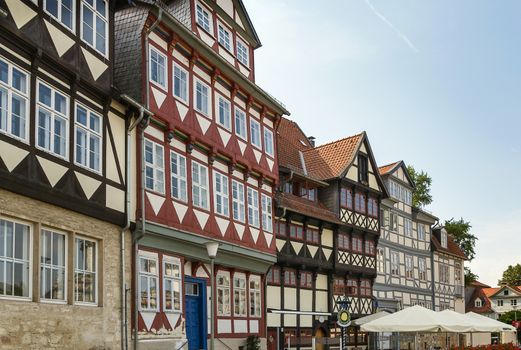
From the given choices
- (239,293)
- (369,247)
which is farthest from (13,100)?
(369,247)

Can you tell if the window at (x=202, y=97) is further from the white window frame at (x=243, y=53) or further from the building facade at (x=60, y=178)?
the building facade at (x=60, y=178)

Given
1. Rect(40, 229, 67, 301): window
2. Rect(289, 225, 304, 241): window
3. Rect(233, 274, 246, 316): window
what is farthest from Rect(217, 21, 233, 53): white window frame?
Rect(40, 229, 67, 301): window

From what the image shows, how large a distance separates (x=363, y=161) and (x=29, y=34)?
2837cm

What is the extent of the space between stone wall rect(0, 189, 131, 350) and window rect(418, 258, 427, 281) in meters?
35.1

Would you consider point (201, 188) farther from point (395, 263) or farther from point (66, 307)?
point (395, 263)

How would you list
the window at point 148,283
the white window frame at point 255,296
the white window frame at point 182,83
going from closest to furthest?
→ 1. the window at point 148,283
2. the white window frame at point 182,83
3. the white window frame at point 255,296

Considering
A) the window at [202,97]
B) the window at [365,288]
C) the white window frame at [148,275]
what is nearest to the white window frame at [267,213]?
the window at [202,97]

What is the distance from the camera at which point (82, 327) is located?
55.4ft

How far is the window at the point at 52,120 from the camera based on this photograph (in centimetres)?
1584

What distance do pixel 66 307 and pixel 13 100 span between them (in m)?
4.56

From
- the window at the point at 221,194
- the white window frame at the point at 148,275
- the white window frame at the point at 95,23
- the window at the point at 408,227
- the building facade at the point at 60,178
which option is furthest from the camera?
the window at the point at 408,227

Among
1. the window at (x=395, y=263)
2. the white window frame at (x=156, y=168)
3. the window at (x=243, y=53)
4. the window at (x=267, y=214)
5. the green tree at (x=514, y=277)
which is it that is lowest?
the green tree at (x=514, y=277)

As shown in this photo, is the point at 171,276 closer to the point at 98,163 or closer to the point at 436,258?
the point at 98,163

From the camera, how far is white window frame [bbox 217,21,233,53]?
26.2 meters
